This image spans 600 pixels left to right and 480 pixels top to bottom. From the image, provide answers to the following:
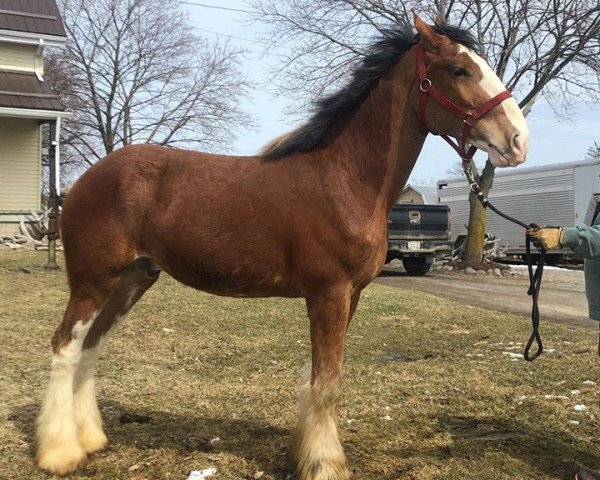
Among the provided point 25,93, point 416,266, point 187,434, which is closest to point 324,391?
point 187,434

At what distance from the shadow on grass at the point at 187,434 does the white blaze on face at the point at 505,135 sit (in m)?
2.11

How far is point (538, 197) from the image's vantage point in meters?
21.1

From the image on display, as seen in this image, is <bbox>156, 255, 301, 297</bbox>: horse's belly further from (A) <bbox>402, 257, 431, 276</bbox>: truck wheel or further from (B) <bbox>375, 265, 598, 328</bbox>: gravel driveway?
(A) <bbox>402, 257, 431, 276</bbox>: truck wheel

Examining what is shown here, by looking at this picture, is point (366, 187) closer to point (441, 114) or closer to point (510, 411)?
point (441, 114)

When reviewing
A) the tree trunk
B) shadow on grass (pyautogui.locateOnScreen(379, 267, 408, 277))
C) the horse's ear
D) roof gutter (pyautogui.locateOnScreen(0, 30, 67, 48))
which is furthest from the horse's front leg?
roof gutter (pyautogui.locateOnScreen(0, 30, 67, 48))

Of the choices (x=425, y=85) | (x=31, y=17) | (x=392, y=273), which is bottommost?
(x=392, y=273)

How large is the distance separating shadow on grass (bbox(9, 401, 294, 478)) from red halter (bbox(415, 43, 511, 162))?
Result: 81.4 inches

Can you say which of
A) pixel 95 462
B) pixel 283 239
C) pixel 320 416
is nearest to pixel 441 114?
pixel 283 239

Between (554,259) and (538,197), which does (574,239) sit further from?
(538,197)

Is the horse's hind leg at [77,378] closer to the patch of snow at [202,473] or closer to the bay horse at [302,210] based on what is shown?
the bay horse at [302,210]

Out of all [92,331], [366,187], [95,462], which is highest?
[366,187]

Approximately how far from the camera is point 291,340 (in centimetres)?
702

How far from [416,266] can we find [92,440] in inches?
521

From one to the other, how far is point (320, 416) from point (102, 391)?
7.70 ft
